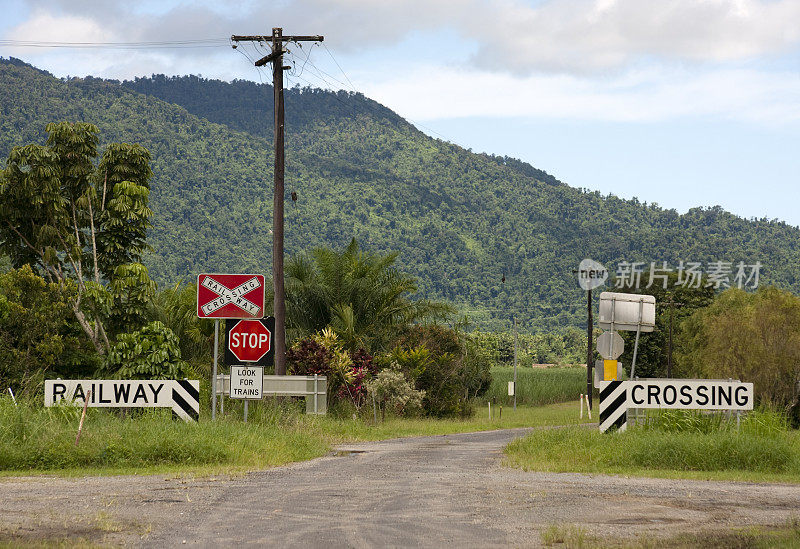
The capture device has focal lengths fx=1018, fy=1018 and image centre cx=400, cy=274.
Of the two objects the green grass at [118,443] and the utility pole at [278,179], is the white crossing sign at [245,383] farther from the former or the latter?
the utility pole at [278,179]

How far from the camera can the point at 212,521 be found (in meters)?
10.3

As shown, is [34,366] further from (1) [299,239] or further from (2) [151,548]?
(1) [299,239]

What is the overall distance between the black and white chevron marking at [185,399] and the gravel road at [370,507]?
3114 mm

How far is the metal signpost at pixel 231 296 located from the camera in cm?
1984

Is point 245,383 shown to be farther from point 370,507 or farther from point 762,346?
point 762,346

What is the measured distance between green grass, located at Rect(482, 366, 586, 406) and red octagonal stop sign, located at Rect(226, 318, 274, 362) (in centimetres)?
4895

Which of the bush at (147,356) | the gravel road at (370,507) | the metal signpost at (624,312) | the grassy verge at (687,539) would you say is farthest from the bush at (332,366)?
the grassy verge at (687,539)

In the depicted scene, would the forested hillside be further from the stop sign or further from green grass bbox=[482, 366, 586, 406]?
the stop sign

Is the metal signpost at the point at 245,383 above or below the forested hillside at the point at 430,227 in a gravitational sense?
below

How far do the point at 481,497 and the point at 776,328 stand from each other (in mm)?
34091

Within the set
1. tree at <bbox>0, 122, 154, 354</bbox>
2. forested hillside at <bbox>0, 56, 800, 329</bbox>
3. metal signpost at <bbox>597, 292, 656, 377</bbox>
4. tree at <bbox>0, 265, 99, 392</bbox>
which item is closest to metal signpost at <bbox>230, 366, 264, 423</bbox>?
metal signpost at <bbox>597, 292, 656, 377</bbox>

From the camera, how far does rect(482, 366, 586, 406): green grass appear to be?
235 feet

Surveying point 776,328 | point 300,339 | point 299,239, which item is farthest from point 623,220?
point 300,339

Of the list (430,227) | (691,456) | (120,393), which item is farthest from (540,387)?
(430,227)
